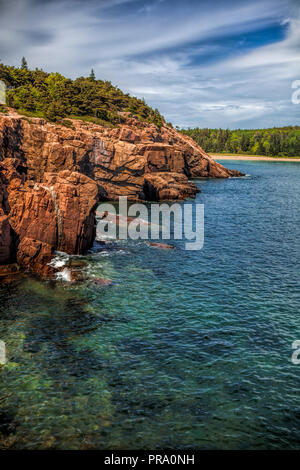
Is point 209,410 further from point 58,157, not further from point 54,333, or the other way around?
point 58,157

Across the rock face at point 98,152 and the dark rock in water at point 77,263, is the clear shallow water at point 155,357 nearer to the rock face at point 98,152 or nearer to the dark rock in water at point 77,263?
the dark rock in water at point 77,263

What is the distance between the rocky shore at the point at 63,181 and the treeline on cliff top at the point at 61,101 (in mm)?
7154

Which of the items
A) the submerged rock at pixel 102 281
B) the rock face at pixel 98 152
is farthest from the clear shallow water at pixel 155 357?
the rock face at pixel 98 152

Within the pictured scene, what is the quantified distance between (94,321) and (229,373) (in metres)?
11.3

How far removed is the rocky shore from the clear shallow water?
423 centimetres

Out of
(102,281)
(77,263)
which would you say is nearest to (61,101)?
(77,263)

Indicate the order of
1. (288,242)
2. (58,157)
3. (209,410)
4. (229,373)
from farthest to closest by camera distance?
(58,157), (288,242), (229,373), (209,410)

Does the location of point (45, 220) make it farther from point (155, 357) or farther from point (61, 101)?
point (61, 101)

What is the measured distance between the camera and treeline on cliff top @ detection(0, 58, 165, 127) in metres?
91.8

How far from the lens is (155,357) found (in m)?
23.6

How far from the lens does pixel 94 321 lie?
27.8 m

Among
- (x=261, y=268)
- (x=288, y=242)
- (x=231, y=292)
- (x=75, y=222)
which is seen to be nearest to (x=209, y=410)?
(x=231, y=292)

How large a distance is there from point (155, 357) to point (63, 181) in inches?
1062

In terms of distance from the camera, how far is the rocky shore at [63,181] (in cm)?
3816
